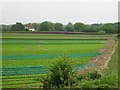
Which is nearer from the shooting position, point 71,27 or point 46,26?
point 46,26

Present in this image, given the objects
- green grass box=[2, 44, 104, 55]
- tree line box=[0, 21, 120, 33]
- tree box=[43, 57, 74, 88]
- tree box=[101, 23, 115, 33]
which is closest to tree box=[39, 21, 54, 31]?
tree line box=[0, 21, 120, 33]

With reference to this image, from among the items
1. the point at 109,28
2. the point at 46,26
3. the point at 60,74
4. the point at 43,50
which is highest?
the point at 46,26

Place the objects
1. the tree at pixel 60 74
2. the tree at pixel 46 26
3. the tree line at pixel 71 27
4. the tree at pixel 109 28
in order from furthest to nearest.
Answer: the tree at pixel 46 26 < the tree line at pixel 71 27 < the tree at pixel 109 28 < the tree at pixel 60 74

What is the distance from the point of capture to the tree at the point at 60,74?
834 centimetres

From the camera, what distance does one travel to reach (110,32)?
8669 cm

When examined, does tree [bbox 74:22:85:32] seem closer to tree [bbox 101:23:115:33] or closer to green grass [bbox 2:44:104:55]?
tree [bbox 101:23:115:33]

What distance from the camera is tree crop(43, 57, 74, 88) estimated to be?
27.4ft

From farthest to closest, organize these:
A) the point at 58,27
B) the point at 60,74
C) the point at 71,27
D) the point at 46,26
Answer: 1. the point at 58,27
2. the point at 71,27
3. the point at 46,26
4. the point at 60,74

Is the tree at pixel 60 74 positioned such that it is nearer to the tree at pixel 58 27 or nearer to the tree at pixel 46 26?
the tree at pixel 46 26

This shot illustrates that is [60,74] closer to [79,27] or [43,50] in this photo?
[43,50]

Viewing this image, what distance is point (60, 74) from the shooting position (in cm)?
829

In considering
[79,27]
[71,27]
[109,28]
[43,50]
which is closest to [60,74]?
[43,50]

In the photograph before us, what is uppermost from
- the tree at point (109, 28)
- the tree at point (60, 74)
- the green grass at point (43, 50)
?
the tree at point (109, 28)

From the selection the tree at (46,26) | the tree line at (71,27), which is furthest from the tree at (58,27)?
the tree at (46,26)
